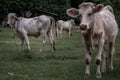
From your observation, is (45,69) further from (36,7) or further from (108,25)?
(36,7)

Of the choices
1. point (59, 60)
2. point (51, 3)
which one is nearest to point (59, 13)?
point (51, 3)

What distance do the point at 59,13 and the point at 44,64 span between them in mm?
49618

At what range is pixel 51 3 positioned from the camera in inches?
2672

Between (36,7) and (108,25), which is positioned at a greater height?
A: (108,25)

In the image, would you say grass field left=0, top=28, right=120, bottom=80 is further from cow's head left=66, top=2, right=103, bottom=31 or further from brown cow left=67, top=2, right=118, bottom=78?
cow's head left=66, top=2, right=103, bottom=31

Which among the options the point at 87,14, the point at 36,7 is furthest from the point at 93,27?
the point at 36,7

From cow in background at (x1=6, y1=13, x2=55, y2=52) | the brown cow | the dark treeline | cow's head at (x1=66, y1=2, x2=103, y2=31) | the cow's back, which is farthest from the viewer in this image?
the dark treeline

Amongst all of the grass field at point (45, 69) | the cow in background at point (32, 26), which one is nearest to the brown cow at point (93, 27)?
the grass field at point (45, 69)

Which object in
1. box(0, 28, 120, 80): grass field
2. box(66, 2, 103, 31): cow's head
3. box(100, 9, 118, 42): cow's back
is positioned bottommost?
box(0, 28, 120, 80): grass field

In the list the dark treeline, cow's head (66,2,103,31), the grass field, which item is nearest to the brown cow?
cow's head (66,2,103,31)

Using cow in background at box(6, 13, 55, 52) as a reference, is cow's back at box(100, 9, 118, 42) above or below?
above

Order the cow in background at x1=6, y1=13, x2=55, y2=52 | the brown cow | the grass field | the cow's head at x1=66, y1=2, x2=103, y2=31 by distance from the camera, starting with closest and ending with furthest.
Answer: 1. the cow's head at x1=66, y1=2, x2=103, y2=31
2. the brown cow
3. the grass field
4. the cow in background at x1=6, y1=13, x2=55, y2=52

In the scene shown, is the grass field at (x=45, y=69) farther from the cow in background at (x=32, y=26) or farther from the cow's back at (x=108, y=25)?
the cow in background at (x=32, y=26)

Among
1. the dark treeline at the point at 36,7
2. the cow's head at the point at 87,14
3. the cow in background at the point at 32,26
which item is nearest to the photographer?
the cow's head at the point at 87,14
